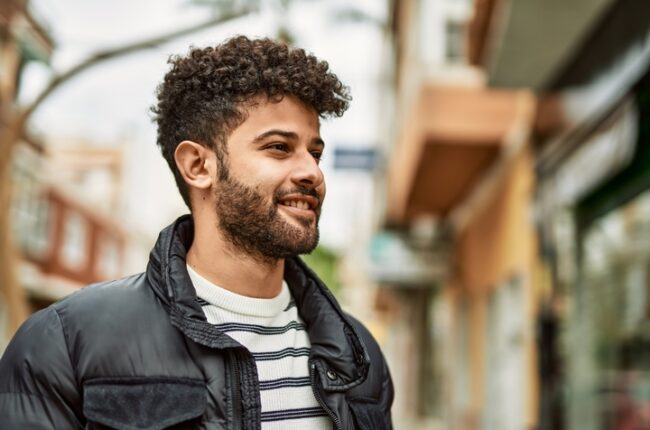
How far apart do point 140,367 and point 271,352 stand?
1.03 ft

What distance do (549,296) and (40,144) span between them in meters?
20.8

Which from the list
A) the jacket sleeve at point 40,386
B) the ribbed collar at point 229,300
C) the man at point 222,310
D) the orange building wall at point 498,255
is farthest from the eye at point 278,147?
the orange building wall at point 498,255

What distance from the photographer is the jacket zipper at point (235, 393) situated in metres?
1.85

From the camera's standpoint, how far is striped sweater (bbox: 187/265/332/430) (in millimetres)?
1944

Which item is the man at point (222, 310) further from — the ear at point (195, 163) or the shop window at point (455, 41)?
the shop window at point (455, 41)

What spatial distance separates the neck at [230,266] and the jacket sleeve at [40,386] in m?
0.37

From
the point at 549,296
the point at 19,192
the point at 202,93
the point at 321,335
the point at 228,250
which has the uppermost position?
the point at 19,192

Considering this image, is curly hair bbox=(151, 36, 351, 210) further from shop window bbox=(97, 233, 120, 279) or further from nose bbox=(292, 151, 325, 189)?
shop window bbox=(97, 233, 120, 279)

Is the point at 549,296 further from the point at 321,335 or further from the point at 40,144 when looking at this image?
the point at 40,144

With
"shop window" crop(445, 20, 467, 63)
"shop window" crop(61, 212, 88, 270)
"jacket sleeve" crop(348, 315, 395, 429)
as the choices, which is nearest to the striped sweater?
"jacket sleeve" crop(348, 315, 395, 429)

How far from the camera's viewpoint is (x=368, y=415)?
6.86ft

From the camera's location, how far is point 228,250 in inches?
80.1

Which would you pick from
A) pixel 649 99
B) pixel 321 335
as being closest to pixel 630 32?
pixel 649 99

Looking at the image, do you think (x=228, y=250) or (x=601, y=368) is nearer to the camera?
(x=228, y=250)
